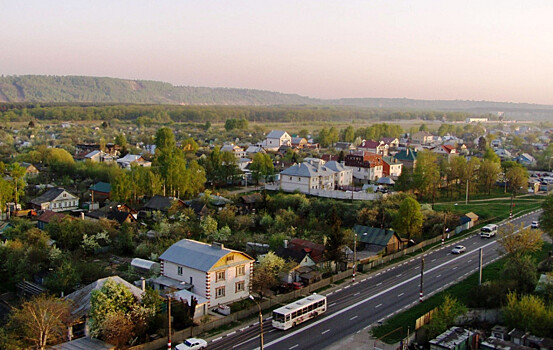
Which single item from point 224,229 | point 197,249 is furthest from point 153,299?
point 224,229

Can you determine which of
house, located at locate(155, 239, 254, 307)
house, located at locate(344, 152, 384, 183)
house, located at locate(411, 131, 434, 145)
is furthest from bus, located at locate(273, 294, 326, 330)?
house, located at locate(411, 131, 434, 145)

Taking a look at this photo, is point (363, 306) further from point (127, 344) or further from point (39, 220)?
point (39, 220)

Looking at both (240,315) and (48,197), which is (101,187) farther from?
(240,315)

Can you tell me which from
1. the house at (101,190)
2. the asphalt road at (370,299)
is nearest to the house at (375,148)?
the house at (101,190)

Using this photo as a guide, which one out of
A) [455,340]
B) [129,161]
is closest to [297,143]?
[129,161]

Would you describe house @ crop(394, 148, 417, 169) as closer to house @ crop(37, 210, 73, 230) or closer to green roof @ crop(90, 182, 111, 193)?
green roof @ crop(90, 182, 111, 193)
